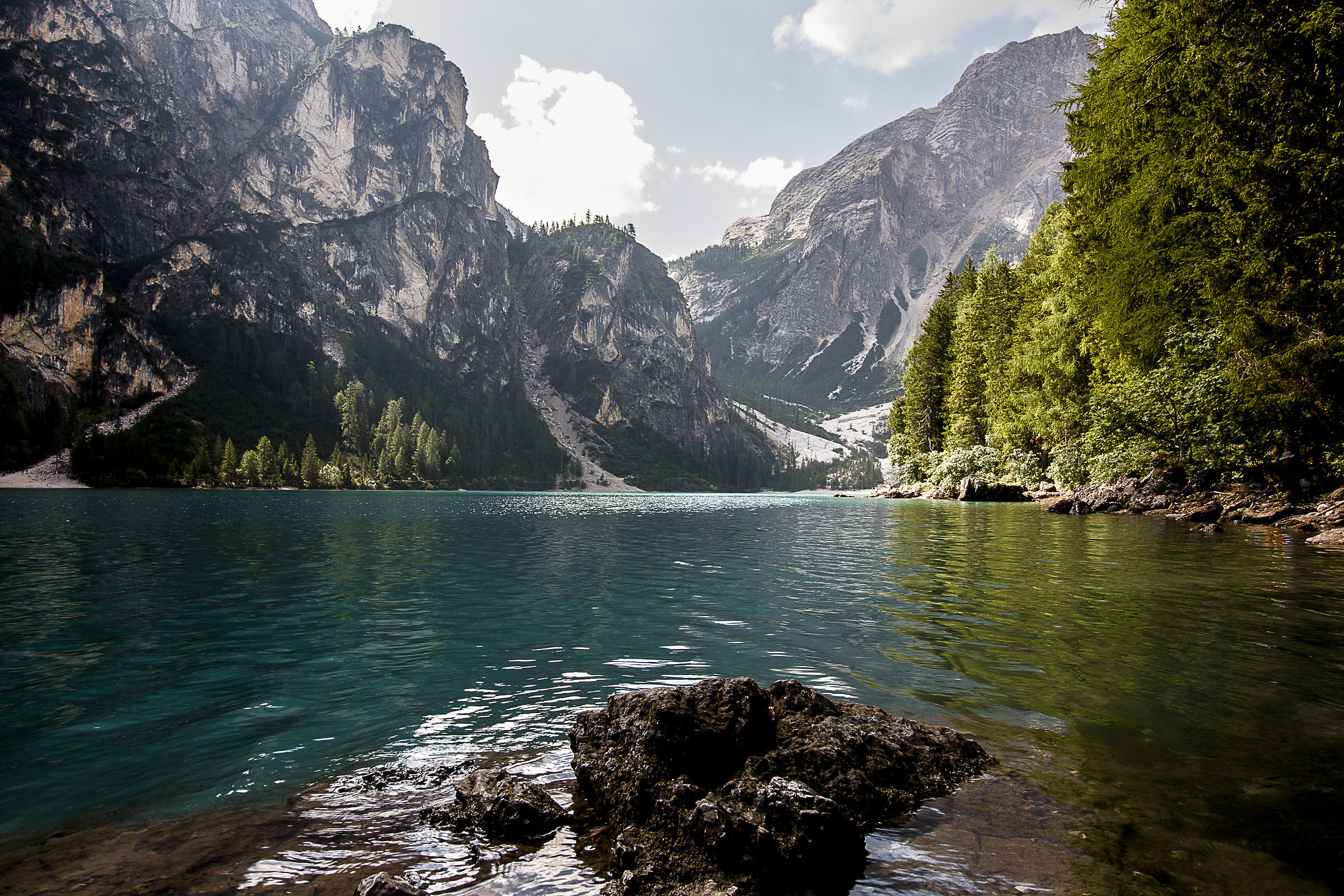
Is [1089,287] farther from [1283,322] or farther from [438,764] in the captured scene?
[438,764]

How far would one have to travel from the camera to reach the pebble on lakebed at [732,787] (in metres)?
4.76

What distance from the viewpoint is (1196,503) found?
33969 millimetres

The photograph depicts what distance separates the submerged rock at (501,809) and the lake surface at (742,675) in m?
→ 0.29

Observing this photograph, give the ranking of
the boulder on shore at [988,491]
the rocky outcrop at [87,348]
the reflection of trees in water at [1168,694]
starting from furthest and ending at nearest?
the rocky outcrop at [87,348] → the boulder on shore at [988,491] → the reflection of trees in water at [1168,694]

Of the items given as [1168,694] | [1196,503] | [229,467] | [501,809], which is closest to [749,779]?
[501,809]

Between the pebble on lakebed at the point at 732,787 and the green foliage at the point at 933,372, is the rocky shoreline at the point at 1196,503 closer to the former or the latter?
the green foliage at the point at 933,372

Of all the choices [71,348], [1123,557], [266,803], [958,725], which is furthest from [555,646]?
[71,348]

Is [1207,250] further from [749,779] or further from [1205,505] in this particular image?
[749,779]

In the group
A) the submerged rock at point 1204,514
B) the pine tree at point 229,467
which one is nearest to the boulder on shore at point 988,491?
the submerged rock at point 1204,514

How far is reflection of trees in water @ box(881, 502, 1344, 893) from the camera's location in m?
5.03

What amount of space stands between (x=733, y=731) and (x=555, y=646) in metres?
7.12

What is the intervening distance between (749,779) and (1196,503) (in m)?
40.2

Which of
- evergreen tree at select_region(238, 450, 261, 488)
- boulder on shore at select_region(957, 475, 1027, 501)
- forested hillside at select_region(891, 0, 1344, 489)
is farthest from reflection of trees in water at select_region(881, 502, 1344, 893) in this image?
evergreen tree at select_region(238, 450, 261, 488)

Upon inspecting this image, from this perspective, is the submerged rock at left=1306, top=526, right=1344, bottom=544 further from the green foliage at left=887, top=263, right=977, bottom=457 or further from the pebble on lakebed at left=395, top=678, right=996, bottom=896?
the green foliage at left=887, top=263, right=977, bottom=457
